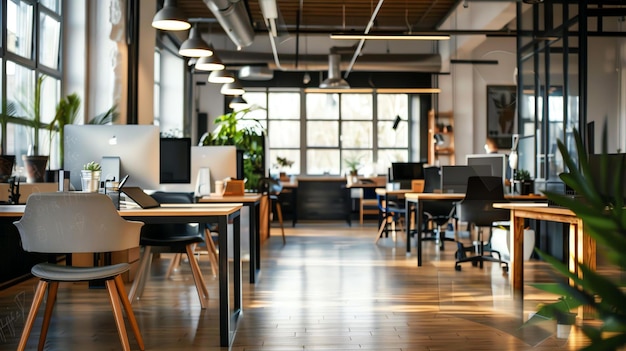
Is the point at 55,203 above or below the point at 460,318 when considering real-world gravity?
above

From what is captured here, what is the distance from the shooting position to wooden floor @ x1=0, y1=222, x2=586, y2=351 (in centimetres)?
354

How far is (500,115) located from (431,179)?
645cm

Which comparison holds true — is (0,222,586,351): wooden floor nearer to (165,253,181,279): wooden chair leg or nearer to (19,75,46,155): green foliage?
(165,253,181,279): wooden chair leg

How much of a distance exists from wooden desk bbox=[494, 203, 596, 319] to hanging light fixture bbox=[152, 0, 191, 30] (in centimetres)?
302

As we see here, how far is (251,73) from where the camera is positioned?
12398 mm

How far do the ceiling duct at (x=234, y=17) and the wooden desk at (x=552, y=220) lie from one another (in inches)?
172

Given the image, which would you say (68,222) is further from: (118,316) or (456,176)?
(456,176)

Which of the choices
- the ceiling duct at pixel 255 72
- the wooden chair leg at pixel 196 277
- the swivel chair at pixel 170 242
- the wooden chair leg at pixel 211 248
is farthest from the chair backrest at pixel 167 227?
the ceiling duct at pixel 255 72

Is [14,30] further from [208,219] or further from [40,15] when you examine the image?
[208,219]

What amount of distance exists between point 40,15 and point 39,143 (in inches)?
55.8

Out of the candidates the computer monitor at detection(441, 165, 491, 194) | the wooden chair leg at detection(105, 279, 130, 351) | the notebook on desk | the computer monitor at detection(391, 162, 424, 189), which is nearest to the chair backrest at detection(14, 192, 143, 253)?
the wooden chair leg at detection(105, 279, 130, 351)

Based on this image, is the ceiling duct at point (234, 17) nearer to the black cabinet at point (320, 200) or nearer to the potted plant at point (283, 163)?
the potted plant at point (283, 163)

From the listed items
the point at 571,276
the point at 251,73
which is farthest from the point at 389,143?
the point at 571,276

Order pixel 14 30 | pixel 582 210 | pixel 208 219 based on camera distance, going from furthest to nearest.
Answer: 1. pixel 14 30
2. pixel 208 219
3. pixel 582 210
